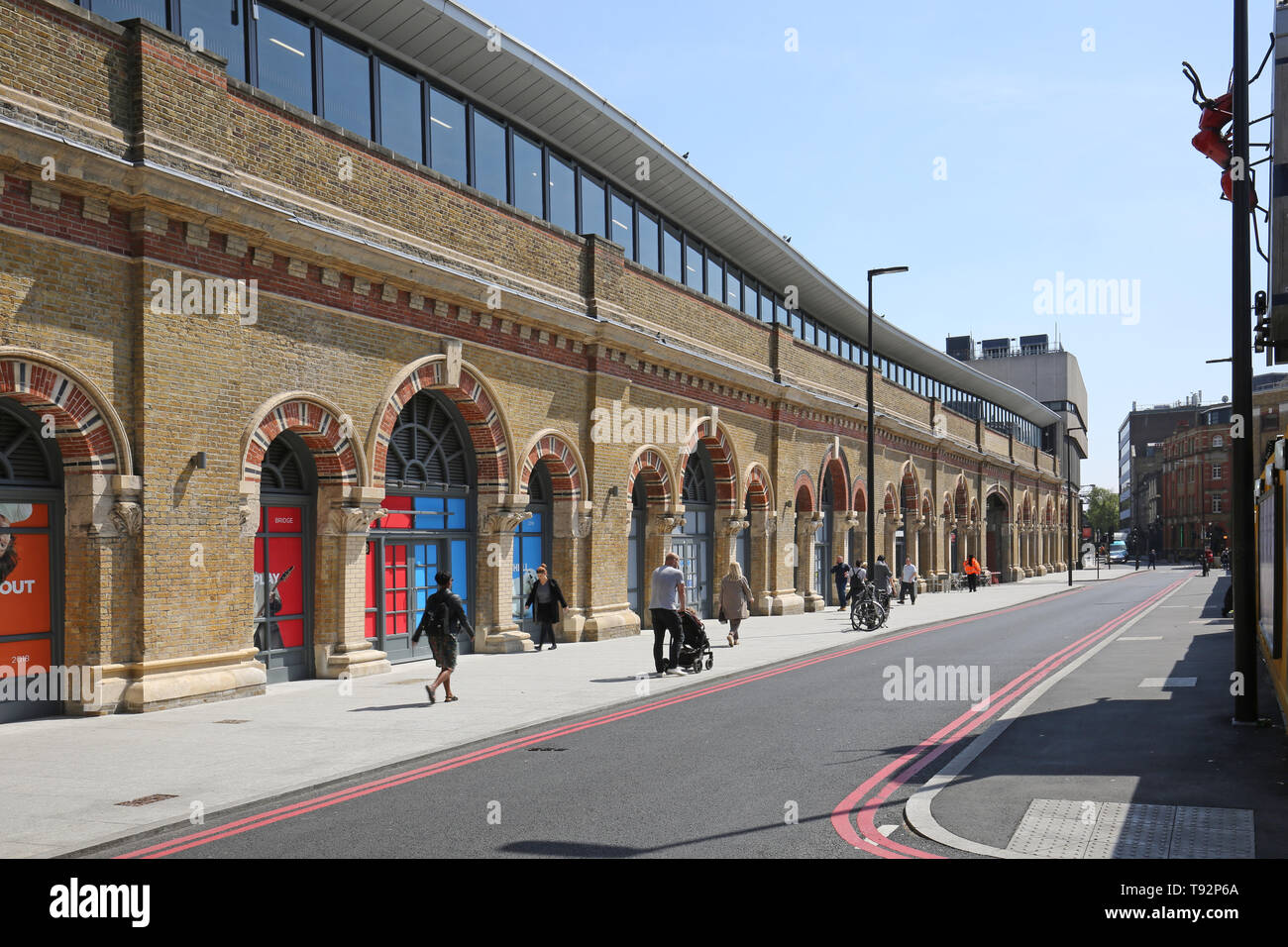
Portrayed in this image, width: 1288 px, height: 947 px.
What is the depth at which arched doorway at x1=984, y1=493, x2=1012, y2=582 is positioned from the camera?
64938mm

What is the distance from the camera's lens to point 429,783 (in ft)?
29.1

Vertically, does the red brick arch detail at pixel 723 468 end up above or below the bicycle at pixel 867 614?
above

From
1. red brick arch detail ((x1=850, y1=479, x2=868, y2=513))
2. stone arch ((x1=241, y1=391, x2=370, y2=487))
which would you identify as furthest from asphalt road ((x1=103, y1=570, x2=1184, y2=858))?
red brick arch detail ((x1=850, y1=479, x2=868, y2=513))

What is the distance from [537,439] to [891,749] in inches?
456

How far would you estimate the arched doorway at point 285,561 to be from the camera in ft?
49.7

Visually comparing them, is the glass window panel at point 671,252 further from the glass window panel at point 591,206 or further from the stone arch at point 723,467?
the stone arch at point 723,467

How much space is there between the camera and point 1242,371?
10.9 m

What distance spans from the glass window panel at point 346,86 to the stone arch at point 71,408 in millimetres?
7405

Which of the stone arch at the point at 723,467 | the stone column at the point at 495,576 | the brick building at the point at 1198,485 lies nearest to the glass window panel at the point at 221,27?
the stone column at the point at 495,576

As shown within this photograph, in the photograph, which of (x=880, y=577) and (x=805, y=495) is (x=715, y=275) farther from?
(x=880, y=577)

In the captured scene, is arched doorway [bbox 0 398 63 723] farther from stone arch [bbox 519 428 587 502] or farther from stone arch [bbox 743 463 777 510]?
stone arch [bbox 743 463 777 510]

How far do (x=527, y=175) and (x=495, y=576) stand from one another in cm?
872
